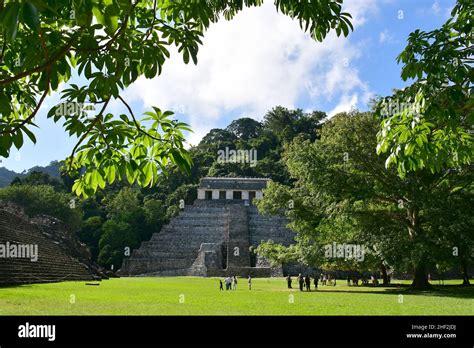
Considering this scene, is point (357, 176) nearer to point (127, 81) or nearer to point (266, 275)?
point (127, 81)

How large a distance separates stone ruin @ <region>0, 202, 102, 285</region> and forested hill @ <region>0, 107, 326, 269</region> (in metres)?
3.77

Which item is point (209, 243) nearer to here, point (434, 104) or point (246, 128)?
point (434, 104)

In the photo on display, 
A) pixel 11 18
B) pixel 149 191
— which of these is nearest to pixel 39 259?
pixel 11 18

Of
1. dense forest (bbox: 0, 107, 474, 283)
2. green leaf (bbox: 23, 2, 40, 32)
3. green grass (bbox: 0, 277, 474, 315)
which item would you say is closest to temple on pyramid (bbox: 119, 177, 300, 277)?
dense forest (bbox: 0, 107, 474, 283)

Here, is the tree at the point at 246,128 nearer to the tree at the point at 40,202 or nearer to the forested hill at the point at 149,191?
the forested hill at the point at 149,191

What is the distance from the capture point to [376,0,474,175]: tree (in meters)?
4.38

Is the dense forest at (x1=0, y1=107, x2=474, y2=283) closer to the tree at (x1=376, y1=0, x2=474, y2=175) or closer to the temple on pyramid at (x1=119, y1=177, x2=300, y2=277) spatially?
the tree at (x1=376, y1=0, x2=474, y2=175)

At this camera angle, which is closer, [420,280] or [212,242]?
[420,280]

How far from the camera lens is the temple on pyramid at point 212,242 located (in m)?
42.9

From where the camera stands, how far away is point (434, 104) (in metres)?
4.27

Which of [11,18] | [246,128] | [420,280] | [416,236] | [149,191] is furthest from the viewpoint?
[246,128]

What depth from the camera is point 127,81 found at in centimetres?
321

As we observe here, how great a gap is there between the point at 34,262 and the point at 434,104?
881 inches
